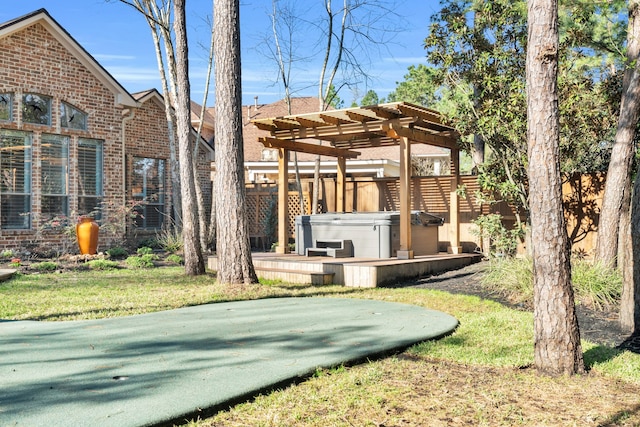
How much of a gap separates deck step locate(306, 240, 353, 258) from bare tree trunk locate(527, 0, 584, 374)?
20.9 feet

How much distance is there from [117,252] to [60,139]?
286 cm

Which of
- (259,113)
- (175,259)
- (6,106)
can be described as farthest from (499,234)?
(259,113)

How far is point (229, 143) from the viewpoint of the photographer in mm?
7867

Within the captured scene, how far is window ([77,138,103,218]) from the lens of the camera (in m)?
13.7

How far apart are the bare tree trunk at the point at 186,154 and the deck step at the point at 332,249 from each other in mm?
2163

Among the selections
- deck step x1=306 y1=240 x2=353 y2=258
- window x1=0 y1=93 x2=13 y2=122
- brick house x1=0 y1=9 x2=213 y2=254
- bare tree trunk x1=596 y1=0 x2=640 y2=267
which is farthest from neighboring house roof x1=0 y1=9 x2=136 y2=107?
bare tree trunk x1=596 y1=0 x2=640 y2=267

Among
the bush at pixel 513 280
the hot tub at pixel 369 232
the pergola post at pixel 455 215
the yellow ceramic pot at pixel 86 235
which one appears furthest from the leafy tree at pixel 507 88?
the yellow ceramic pot at pixel 86 235

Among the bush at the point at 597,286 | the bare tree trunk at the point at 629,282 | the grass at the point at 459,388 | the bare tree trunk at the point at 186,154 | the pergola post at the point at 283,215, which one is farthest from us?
the pergola post at the point at 283,215

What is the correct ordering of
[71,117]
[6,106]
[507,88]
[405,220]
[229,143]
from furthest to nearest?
[71,117] < [6,106] < [507,88] < [405,220] < [229,143]

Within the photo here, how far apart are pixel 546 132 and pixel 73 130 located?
11749mm

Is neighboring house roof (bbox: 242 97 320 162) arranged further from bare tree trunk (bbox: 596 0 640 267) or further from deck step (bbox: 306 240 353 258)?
bare tree trunk (bbox: 596 0 640 267)

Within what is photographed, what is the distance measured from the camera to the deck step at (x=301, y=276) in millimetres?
8984

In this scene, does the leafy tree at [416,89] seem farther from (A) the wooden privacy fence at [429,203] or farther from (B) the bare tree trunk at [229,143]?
(B) the bare tree trunk at [229,143]

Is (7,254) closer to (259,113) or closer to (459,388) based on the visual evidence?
(459,388)
